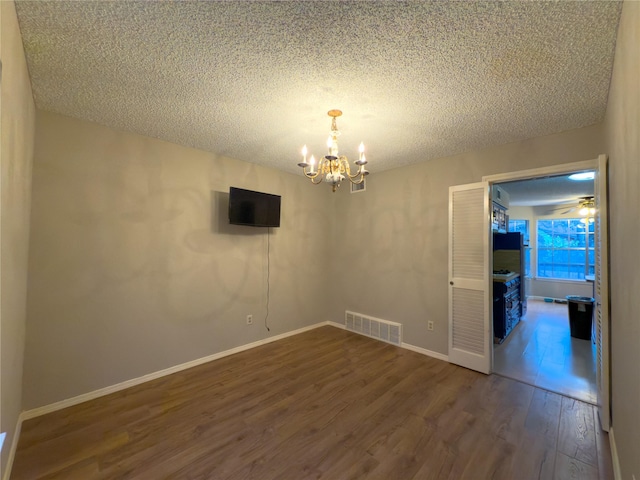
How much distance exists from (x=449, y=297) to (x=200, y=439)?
116 inches

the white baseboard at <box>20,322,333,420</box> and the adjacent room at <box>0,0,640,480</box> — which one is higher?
the adjacent room at <box>0,0,640,480</box>

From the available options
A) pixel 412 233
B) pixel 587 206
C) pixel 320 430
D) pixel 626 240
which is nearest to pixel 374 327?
pixel 412 233

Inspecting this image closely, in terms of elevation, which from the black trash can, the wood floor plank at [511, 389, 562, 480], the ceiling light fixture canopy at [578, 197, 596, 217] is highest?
the ceiling light fixture canopy at [578, 197, 596, 217]

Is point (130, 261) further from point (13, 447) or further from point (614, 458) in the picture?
point (614, 458)

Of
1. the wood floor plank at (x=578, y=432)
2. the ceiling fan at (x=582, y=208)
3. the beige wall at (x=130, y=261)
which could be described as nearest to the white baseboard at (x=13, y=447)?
the beige wall at (x=130, y=261)

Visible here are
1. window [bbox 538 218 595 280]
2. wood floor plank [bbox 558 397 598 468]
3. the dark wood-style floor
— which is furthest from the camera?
window [bbox 538 218 595 280]

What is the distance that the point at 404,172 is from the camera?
379 centimetres

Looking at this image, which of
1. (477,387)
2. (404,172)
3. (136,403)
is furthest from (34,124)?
(477,387)

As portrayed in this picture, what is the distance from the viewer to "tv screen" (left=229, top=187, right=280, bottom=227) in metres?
3.30

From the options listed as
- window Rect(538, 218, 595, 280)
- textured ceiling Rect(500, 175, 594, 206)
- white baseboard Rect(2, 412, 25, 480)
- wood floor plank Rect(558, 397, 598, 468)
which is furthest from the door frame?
window Rect(538, 218, 595, 280)

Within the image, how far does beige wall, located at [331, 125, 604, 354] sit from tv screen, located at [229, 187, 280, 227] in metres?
1.38

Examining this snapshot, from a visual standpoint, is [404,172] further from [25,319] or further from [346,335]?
[25,319]

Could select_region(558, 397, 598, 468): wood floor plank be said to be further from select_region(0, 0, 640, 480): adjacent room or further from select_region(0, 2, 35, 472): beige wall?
select_region(0, 2, 35, 472): beige wall

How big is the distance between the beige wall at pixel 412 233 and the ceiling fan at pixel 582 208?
4116 mm
